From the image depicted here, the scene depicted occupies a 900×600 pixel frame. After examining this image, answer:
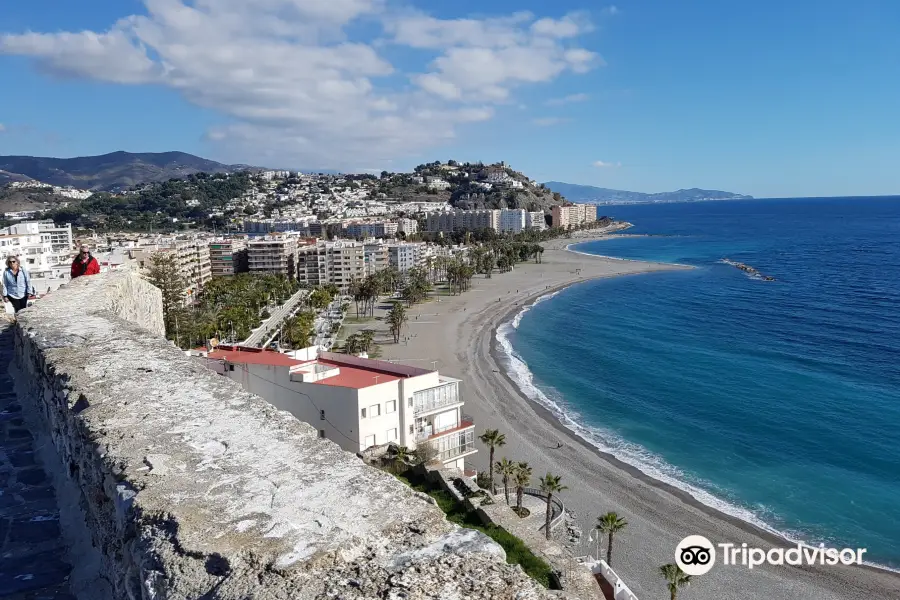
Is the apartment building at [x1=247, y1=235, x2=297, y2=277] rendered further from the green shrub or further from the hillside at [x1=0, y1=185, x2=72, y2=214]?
the hillside at [x1=0, y1=185, x2=72, y2=214]

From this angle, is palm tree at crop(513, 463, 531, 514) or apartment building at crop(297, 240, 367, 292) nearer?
palm tree at crop(513, 463, 531, 514)

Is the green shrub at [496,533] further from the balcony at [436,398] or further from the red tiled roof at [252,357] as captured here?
the red tiled roof at [252,357]

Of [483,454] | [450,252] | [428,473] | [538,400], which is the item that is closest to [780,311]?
[538,400]

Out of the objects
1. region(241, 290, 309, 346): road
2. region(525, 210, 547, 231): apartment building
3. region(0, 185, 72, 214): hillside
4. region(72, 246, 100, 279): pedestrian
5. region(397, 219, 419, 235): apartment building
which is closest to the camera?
region(72, 246, 100, 279): pedestrian

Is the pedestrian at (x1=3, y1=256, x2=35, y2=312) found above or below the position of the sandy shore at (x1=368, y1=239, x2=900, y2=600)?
above

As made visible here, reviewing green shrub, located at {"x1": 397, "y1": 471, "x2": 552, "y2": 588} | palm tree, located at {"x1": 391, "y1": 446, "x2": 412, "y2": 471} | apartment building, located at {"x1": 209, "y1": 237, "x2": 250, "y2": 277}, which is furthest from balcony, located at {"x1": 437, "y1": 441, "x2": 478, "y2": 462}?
apartment building, located at {"x1": 209, "y1": 237, "x2": 250, "y2": 277}

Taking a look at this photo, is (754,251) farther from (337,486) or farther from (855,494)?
(337,486)
